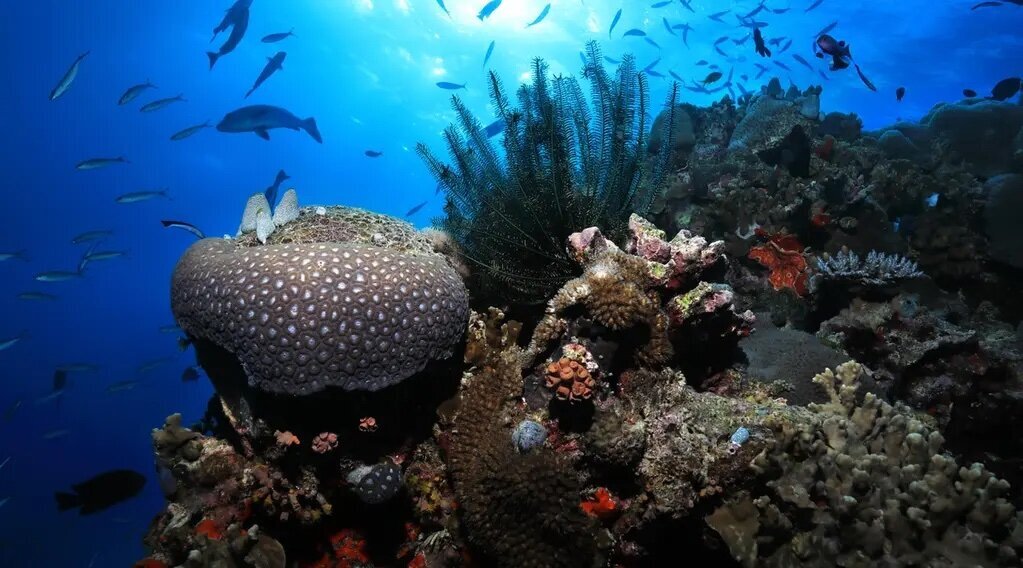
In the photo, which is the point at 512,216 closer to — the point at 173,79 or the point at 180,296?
the point at 180,296

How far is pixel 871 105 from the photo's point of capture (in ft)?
182

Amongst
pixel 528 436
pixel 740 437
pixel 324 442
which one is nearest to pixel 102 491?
pixel 324 442

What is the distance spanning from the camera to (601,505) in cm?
369

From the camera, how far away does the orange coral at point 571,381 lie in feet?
12.2

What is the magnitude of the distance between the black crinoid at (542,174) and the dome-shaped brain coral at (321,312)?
129cm

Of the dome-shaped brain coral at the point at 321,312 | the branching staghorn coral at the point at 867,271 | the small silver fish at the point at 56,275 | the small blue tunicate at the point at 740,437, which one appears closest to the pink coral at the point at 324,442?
the dome-shaped brain coral at the point at 321,312

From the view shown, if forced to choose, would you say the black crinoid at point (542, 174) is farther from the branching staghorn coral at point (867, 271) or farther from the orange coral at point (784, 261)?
the orange coral at point (784, 261)

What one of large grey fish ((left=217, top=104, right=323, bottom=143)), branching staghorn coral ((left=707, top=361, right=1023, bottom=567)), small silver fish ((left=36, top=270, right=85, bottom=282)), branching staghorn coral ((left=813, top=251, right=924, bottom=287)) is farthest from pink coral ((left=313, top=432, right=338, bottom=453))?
small silver fish ((left=36, top=270, right=85, bottom=282))

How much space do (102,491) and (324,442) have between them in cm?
456

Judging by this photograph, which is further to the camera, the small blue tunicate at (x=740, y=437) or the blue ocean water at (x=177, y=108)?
the blue ocean water at (x=177, y=108)

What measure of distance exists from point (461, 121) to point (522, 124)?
73 cm

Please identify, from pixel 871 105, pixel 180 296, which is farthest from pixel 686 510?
pixel 871 105

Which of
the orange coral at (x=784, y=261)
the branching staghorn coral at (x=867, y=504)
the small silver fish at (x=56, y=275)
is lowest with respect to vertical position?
the branching staghorn coral at (x=867, y=504)

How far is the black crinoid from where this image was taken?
5.05 meters
